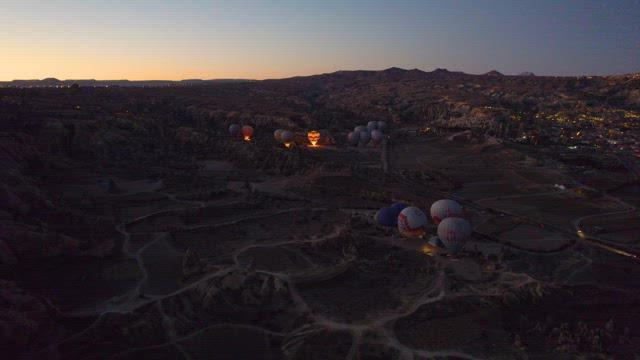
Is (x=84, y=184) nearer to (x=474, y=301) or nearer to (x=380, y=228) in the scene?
(x=380, y=228)

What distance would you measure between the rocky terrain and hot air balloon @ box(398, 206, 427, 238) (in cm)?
130

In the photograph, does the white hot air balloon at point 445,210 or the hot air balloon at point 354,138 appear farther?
the hot air balloon at point 354,138

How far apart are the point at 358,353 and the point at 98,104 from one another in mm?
99596

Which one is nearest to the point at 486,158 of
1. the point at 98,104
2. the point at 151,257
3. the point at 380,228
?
the point at 380,228

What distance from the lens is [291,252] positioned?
1741 inches

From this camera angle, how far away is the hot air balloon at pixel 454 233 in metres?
42.6

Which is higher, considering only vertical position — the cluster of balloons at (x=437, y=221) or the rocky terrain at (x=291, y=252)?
the cluster of balloons at (x=437, y=221)

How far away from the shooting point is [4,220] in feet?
138

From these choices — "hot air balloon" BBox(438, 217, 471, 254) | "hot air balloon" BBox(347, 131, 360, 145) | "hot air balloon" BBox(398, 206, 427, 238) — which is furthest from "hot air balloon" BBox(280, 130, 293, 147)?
"hot air balloon" BBox(438, 217, 471, 254)

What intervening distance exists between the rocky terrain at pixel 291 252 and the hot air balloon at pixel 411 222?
1.30 m

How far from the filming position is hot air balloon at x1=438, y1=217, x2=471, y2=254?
4256 centimetres

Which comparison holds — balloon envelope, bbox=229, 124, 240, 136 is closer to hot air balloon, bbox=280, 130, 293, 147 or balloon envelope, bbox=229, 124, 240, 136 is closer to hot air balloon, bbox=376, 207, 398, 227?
hot air balloon, bbox=280, 130, 293, 147

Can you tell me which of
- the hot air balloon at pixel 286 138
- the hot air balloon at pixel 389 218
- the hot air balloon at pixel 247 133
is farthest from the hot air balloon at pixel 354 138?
the hot air balloon at pixel 389 218

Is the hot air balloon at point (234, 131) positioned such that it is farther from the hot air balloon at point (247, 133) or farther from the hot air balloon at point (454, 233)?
the hot air balloon at point (454, 233)
